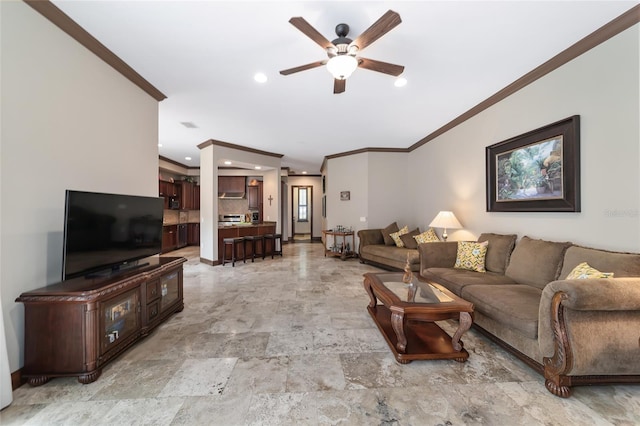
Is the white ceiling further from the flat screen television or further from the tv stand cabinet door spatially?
the tv stand cabinet door

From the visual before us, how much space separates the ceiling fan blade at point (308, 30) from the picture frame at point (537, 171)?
268cm

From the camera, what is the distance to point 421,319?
2049 mm

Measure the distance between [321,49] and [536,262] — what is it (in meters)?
3.23

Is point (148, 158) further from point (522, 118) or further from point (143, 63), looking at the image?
point (522, 118)

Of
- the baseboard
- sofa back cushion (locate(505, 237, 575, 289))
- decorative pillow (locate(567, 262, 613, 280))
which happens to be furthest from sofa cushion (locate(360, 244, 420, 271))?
the baseboard

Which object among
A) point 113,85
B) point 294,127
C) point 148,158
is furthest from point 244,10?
point 294,127

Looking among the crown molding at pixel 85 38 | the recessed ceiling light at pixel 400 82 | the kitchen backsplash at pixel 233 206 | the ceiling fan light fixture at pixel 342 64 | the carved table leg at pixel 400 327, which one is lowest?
the carved table leg at pixel 400 327

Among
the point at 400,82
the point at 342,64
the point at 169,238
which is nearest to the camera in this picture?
the point at 342,64

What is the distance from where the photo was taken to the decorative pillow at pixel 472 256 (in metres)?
3.32

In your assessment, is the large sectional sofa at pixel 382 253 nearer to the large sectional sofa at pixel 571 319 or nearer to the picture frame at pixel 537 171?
the picture frame at pixel 537 171

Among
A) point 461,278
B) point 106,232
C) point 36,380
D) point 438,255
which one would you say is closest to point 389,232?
point 438,255

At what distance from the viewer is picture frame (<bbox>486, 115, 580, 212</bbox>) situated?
2.55 m

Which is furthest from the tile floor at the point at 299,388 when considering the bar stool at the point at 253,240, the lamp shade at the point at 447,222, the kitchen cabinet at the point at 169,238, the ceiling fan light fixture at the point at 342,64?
the kitchen cabinet at the point at 169,238

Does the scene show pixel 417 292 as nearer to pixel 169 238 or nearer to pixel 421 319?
pixel 421 319
